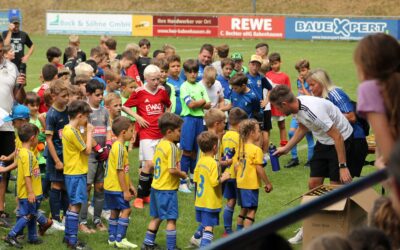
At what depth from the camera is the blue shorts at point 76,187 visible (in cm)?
882

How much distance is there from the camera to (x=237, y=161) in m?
9.13

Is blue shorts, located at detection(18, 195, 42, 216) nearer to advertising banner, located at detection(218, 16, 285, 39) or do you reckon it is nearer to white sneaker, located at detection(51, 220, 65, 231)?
white sneaker, located at detection(51, 220, 65, 231)

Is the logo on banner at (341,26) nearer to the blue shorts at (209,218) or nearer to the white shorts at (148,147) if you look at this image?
the white shorts at (148,147)

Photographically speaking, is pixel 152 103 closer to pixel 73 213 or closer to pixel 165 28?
pixel 73 213

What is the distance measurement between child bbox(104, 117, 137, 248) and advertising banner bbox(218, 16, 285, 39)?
35405mm

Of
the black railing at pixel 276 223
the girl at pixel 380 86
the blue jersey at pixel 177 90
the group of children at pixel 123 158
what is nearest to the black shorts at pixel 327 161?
the group of children at pixel 123 158

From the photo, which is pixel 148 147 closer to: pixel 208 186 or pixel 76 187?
pixel 76 187

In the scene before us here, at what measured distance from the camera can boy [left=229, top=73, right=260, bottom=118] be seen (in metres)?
12.2

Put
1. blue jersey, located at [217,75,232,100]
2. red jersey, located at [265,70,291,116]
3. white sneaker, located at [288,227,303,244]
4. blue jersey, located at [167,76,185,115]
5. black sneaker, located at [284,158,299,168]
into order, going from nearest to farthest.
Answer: white sneaker, located at [288,227,303,244] → blue jersey, located at [167,76,185,115] → blue jersey, located at [217,75,232,100] → black sneaker, located at [284,158,299,168] → red jersey, located at [265,70,291,116]

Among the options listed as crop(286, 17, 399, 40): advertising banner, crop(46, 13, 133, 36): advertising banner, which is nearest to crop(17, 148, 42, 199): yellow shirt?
crop(286, 17, 399, 40): advertising banner

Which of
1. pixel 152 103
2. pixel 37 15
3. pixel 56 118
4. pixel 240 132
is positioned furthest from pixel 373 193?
pixel 37 15

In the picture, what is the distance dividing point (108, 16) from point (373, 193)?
43233mm

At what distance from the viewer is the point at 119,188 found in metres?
8.90

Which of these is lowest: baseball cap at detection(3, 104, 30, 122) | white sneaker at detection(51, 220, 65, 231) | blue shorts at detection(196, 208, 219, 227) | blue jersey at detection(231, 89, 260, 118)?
white sneaker at detection(51, 220, 65, 231)
